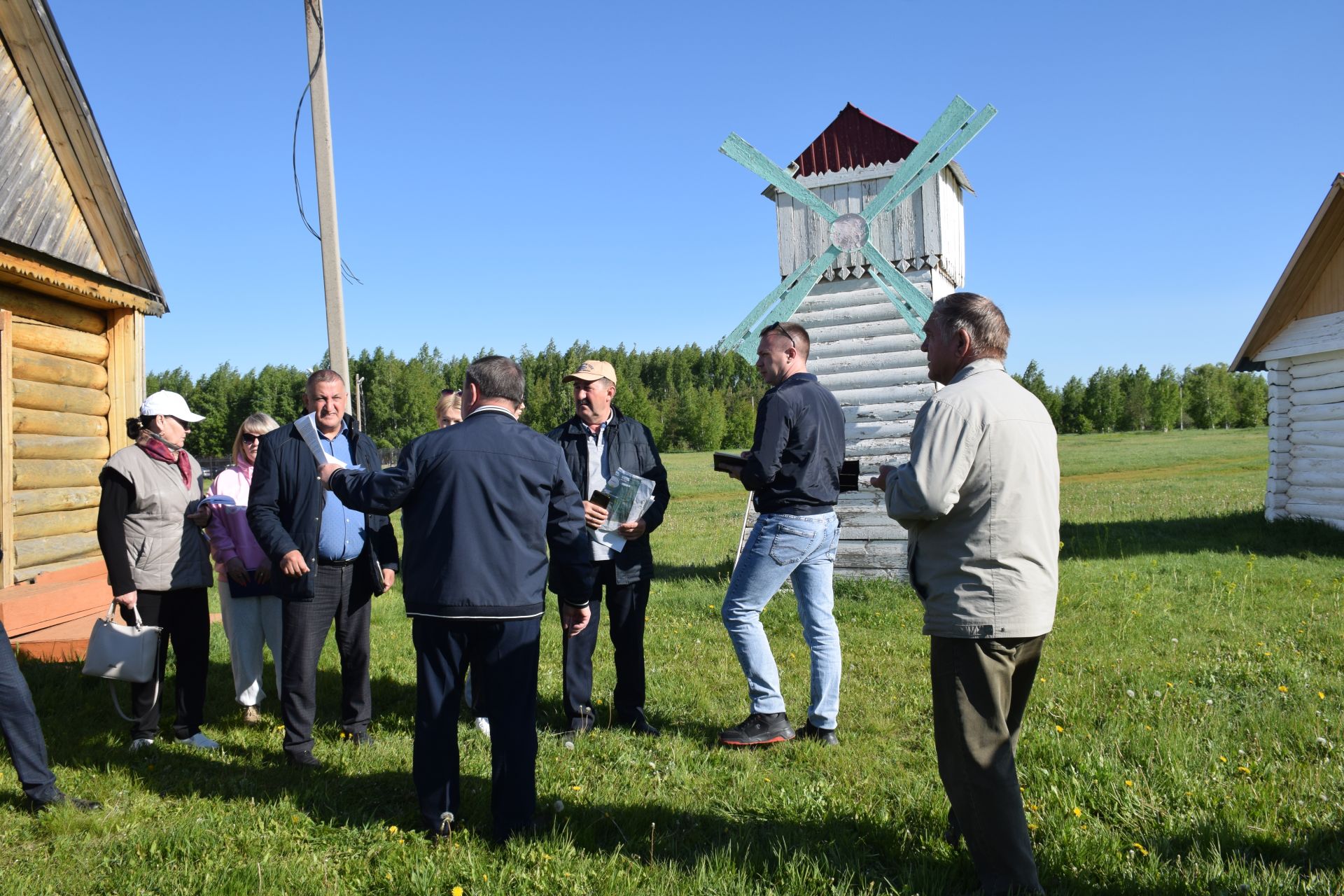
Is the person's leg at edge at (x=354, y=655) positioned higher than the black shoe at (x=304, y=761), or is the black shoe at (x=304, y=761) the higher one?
the person's leg at edge at (x=354, y=655)

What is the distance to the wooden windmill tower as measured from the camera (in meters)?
9.61

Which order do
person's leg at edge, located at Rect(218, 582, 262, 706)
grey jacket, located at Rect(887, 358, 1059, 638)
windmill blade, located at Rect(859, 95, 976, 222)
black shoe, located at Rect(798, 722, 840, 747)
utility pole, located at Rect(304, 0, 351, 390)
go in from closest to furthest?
grey jacket, located at Rect(887, 358, 1059, 638) → black shoe, located at Rect(798, 722, 840, 747) → person's leg at edge, located at Rect(218, 582, 262, 706) → utility pole, located at Rect(304, 0, 351, 390) → windmill blade, located at Rect(859, 95, 976, 222)

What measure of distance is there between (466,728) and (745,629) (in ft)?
5.99

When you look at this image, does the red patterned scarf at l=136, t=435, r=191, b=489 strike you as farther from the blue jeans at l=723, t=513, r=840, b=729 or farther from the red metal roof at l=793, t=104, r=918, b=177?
the red metal roof at l=793, t=104, r=918, b=177

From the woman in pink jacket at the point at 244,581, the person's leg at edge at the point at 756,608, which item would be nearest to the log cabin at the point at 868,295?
the person's leg at edge at the point at 756,608

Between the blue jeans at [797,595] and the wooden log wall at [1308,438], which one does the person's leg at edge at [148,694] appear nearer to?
the blue jeans at [797,595]

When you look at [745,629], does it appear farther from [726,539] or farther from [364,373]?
[364,373]

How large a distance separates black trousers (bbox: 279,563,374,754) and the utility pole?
2016 mm

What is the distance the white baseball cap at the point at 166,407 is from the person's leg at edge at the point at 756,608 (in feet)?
10.4

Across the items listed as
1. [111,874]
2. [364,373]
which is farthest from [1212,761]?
[364,373]

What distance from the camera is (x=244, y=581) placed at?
5.30 m

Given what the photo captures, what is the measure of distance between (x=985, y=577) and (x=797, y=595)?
73.1 inches

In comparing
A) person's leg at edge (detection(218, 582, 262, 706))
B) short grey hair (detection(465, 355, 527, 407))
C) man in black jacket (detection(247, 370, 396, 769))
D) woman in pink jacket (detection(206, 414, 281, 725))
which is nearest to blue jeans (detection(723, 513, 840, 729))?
short grey hair (detection(465, 355, 527, 407))

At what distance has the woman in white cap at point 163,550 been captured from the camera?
4906 mm
